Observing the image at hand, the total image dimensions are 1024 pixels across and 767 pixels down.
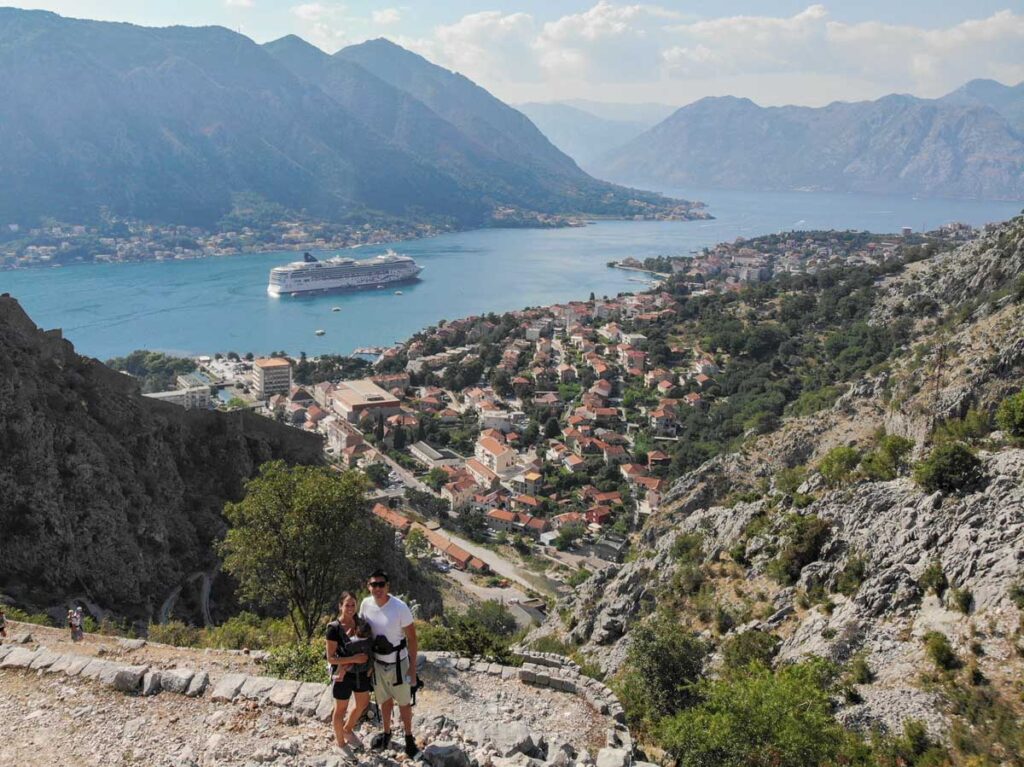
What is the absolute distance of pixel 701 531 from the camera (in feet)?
49.2

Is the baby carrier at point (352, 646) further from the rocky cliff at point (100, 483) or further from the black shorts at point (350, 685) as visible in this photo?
the rocky cliff at point (100, 483)

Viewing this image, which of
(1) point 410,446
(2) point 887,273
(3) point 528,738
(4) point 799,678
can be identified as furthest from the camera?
(2) point 887,273

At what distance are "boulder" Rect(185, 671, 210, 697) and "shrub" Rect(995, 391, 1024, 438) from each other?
10584 millimetres

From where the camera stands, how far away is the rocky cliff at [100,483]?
37.6ft

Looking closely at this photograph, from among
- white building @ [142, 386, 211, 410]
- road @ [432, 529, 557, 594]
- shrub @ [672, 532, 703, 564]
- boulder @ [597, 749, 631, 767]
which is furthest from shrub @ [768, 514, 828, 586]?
white building @ [142, 386, 211, 410]

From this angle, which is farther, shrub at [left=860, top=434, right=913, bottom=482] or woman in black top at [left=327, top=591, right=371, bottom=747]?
shrub at [left=860, top=434, right=913, bottom=482]

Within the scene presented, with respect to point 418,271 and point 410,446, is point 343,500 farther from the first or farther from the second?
point 418,271

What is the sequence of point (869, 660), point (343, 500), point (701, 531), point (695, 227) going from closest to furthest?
point (869, 660), point (343, 500), point (701, 531), point (695, 227)

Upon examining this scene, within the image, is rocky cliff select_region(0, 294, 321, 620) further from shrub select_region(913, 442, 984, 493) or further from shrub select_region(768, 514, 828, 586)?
shrub select_region(913, 442, 984, 493)

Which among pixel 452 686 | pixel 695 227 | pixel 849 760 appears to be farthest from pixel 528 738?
pixel 695 227

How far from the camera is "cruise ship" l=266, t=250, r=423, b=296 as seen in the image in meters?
75.3

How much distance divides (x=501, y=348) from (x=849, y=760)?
4489cm

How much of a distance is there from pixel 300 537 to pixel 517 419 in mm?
30780

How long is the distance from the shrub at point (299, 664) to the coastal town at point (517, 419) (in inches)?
496
